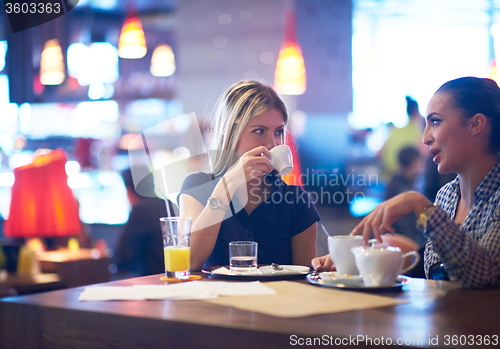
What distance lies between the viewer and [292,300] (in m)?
0.99

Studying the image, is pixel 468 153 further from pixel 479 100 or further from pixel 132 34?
pixel 132 34

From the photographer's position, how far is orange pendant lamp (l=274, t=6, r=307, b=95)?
14.0ft

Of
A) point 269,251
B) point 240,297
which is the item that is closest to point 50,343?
point 240,297

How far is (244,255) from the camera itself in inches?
54.4

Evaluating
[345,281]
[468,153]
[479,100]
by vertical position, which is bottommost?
[345,281]

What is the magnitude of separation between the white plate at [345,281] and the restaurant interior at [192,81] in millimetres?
3114

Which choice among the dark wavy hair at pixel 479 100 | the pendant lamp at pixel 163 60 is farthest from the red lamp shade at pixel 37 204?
the pendant lamp at pixel 163 60

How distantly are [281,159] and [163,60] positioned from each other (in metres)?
4.53

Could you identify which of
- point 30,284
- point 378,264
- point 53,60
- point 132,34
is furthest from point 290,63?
point 378,264

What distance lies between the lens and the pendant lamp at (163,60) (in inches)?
230

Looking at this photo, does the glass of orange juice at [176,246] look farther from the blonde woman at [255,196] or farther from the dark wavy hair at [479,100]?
the dark wavy hair at [479,100]

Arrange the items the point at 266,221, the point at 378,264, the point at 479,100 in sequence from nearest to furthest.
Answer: the point at 378,264, the point at 479,100, the point at 266,221

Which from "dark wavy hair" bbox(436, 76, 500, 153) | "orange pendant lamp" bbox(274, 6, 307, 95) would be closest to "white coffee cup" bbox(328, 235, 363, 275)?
"dark wavy hair" bbox(436, 76, 500, 153)

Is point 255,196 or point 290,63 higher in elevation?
point 290,63
